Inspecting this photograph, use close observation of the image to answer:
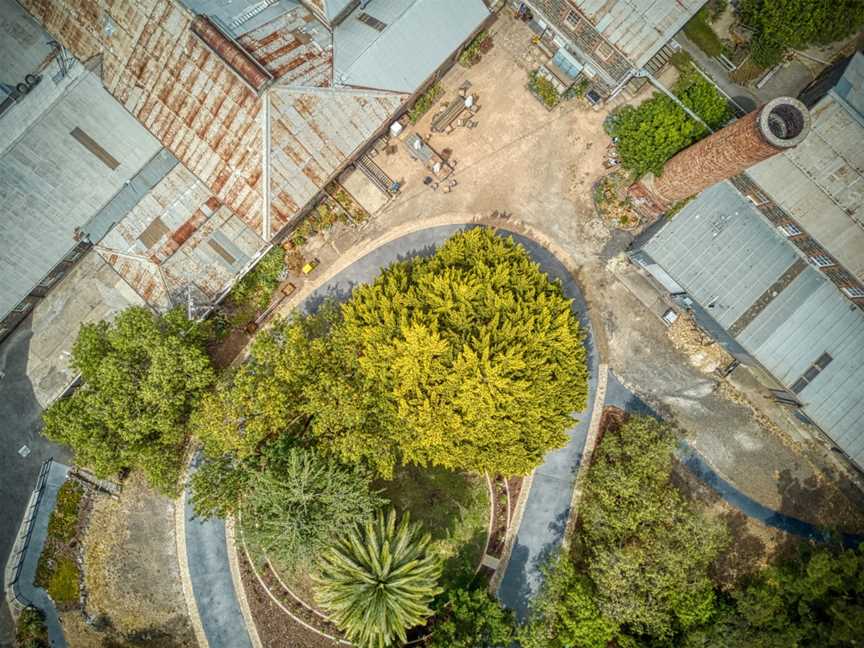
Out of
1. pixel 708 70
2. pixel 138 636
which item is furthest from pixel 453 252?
pixel 138 636

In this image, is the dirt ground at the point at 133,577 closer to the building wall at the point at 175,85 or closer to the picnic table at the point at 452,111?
the building wall at the point at 175,85

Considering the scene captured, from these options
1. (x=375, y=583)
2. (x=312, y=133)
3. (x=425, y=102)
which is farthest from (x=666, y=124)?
(x=375, y=583)

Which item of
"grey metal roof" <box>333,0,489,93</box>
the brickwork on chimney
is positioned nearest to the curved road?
the brickwork on chimney

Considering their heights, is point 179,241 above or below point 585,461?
below

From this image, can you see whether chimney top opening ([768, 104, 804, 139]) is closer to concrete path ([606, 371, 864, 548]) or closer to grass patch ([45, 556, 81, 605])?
concrete path ([606, 371, 864, 548])

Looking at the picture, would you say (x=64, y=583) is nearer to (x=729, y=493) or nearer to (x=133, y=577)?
(x=133, y=577)

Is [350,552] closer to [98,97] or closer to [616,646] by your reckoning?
[616,646]
